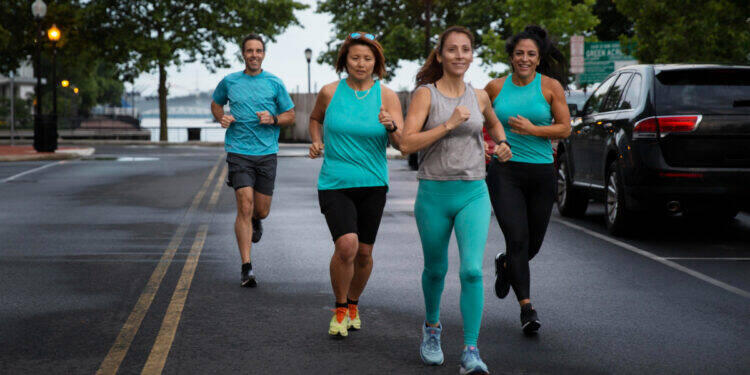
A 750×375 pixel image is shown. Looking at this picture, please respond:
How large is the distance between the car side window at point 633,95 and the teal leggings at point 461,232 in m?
5.47

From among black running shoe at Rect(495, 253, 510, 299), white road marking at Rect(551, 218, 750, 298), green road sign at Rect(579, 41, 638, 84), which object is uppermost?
green road sign at Rect(579, 41, 638, 84)

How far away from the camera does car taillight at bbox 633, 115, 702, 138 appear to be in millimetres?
9781

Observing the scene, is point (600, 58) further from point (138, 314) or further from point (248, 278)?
point (138, 314)

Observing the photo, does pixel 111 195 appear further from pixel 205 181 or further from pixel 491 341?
pixel 491 341

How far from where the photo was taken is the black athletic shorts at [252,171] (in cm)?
798

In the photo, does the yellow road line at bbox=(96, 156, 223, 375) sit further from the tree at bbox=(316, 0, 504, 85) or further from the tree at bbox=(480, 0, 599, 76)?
the tree at bbox=(316, 0, 504, 85)

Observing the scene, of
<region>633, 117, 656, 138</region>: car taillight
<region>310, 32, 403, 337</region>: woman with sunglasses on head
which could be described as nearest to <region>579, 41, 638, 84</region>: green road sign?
<region>633, 117, 656, 138</region>: car taillight

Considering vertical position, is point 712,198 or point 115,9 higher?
point 115,9

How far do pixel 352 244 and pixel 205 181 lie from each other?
1447cm

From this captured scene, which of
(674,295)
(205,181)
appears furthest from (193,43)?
(674,295)

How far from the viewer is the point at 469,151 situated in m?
5.22

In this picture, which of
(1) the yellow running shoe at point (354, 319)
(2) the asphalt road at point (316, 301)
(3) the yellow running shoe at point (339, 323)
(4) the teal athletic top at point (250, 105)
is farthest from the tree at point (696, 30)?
(3) the yellow running shoe at point (339, 323)

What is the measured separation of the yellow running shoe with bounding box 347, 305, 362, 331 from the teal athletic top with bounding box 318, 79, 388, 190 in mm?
903

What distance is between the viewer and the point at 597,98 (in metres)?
11.9
